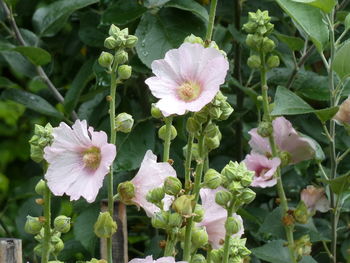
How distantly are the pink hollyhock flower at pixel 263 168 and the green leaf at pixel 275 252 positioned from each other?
13cm

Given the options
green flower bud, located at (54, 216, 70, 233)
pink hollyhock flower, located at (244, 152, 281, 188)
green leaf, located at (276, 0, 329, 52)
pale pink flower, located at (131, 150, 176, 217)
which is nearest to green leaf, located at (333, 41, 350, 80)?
green leaf, located at (276, 0, 329, 52)

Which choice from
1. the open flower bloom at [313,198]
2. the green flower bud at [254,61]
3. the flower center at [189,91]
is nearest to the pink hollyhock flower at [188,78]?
the flower center at [189,91]

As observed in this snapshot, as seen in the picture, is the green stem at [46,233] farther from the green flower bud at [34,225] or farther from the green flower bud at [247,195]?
the green flower bud at [247,195]

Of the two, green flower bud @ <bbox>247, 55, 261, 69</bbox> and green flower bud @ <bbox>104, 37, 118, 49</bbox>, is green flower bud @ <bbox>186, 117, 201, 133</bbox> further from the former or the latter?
green flower bud @ <bbox>247, 55, 261, 69</bbox>

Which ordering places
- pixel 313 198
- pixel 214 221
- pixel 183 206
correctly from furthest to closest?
→ pixel 313 198, pixel 214 221, pixel 183 206

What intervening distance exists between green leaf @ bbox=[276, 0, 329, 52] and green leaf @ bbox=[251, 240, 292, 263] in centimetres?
31

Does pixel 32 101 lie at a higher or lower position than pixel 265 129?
lower

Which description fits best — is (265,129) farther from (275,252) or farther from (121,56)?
(121,56)

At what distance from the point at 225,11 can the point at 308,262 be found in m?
0.58

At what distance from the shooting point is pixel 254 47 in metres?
1.23

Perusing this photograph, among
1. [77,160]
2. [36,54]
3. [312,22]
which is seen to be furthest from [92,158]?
[36,54]

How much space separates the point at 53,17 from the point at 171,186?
0.86 m

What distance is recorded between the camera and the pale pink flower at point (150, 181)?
3.15ft

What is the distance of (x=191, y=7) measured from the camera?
4.77ft
